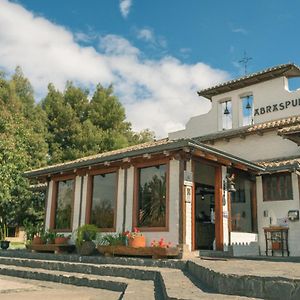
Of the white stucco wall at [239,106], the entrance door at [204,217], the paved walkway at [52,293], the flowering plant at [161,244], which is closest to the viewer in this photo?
the paved walkway at [52,293]

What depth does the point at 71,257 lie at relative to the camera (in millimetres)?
10430

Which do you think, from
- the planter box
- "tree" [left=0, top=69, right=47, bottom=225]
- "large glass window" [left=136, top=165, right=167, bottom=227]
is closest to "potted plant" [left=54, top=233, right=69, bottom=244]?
the planter box

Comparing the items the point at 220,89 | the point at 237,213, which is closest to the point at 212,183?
the point at 237,213

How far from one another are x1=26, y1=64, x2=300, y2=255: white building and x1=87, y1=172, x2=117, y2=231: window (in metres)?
0.03

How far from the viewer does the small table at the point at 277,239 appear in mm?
11633

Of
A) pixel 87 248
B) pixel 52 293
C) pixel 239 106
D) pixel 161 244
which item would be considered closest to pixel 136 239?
pixel 161 244

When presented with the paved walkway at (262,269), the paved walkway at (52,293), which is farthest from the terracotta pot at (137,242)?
the paved walkway at (262,269)

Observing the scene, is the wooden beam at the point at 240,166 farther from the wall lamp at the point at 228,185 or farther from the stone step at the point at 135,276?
the stone step at the point at 135,276

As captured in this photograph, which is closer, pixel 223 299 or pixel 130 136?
pixel 223 299

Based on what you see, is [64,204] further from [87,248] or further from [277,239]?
[277,239]

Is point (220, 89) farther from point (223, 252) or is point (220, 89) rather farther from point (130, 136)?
point (130, 136)

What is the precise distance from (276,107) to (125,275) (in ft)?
31.3

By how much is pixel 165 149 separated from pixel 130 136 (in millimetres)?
25339

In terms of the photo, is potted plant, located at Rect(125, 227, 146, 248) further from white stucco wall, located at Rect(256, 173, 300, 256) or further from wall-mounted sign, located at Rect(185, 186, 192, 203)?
white stucco wall, located at Rect(256, 173, 300, 256)
